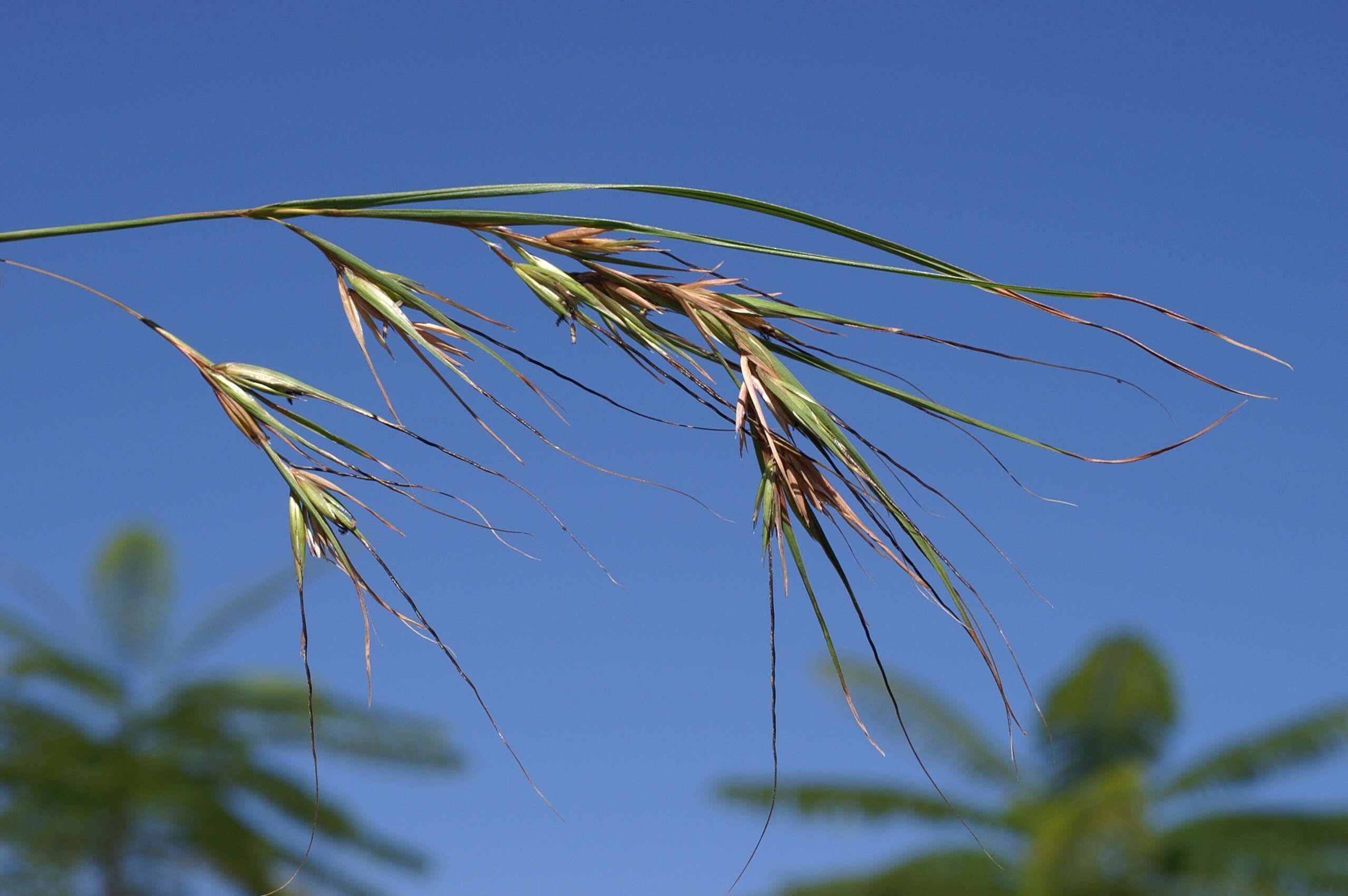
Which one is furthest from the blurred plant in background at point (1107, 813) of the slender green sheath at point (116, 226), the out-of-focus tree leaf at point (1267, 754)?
the slender green sheath at point (116, 226)

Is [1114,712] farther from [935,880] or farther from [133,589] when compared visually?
[133,589]

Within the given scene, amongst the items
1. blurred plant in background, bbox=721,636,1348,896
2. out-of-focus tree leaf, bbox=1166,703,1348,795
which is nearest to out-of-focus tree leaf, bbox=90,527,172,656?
blurred plant in background, bbox=721,636,1348,896

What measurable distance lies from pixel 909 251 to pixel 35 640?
13.8 metres

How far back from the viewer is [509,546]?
5.18 feet

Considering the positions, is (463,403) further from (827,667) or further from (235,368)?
(827,667)

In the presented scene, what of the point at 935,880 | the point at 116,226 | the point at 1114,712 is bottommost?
the point at 116,226

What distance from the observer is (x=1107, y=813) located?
11.6 m

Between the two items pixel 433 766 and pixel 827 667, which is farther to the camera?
pixel 827 667

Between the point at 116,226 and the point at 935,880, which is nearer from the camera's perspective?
the point at 116,226

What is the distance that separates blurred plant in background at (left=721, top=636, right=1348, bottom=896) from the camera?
12.4 meters

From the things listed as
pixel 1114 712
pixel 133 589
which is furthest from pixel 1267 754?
pixel 133 589

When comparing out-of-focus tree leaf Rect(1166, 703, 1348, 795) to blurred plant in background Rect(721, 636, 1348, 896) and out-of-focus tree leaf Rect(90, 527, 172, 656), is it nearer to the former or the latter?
blurred plant in background Rect(721, 636, 1348, 896)

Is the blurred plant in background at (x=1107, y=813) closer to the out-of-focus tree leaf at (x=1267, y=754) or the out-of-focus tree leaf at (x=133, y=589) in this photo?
the out-of-focus tree leaf at (x=1267, y=754)

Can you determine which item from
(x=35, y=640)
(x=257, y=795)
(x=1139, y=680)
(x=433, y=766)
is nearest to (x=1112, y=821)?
(x=1139, y=680)
